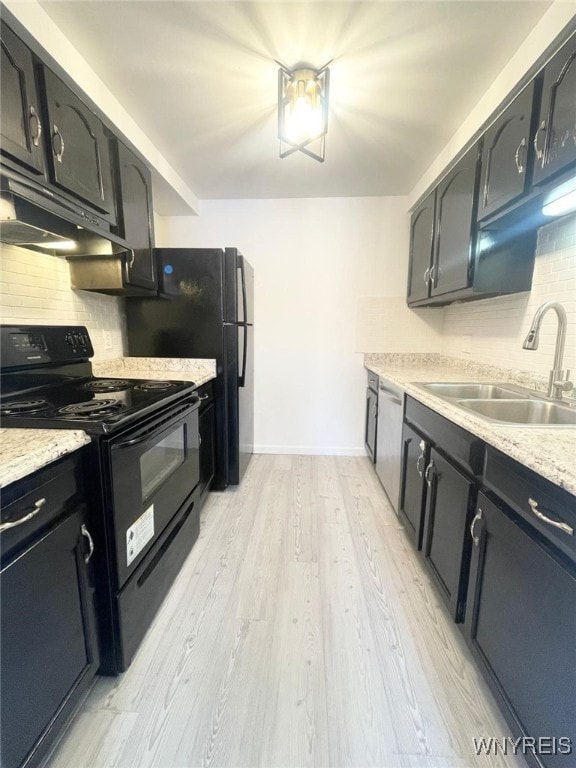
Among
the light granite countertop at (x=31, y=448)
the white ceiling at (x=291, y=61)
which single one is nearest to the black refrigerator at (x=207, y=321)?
the white ceiling at (x=291, y=61)

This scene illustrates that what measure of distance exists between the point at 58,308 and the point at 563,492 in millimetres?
2203

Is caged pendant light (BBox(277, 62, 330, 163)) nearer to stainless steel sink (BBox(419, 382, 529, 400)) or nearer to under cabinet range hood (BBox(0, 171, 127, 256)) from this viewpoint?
under cabinet range hood (BBox(0, 171, 127, 256))

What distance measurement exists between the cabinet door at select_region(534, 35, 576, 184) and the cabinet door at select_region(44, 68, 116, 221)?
180 centimetres

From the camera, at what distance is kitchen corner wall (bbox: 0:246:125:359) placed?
4.66ft

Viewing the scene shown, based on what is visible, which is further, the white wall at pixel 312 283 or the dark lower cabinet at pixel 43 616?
the white wall at pixel 312 283

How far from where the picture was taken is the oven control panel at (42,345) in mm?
1341

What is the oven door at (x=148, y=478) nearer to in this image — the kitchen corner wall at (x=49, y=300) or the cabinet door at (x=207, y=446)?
the cabinet door at (x=207, y=446)

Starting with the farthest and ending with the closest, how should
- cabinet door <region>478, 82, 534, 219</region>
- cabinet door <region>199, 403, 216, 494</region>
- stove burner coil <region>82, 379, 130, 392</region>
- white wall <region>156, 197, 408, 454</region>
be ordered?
white wall <region>156, 197, 408, 454</region>
cabinet door <region>199, 403, 216, 494</region>
stove burner coil <region>82, 379, 130, 392</region>
cabinet door <region>478, 82, 534, 219</region>

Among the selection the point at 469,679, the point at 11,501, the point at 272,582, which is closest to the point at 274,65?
the point at 11,501

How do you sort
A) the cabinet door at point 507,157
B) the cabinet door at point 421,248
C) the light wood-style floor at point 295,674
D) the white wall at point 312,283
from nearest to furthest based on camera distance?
1. the light wood-style floor at point 295,674
2. the cabinet door at point 507,157
3. the cabinet door at point 421,248
4. the white wall at point 312,283

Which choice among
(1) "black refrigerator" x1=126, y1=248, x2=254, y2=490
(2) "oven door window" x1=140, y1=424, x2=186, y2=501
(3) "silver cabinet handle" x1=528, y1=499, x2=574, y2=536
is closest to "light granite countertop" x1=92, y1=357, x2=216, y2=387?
(1) "black refrigerator" x1=126, y1=248, x2=254, y2=490

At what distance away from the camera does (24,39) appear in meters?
1.09

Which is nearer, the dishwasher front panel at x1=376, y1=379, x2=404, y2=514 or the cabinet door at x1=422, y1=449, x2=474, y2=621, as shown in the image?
the cabinet door at x1=422, y1=449, x2=474, y2=621

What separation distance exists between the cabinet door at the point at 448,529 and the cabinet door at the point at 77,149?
1892 mm
